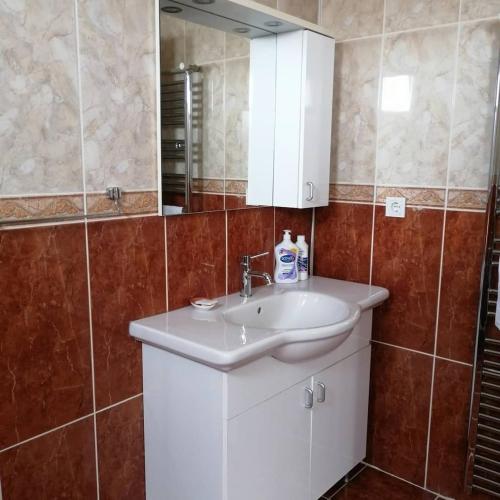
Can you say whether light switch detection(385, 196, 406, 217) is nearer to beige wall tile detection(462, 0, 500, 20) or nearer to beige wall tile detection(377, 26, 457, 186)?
beige wall tile detection(377, 26, 457, 186)

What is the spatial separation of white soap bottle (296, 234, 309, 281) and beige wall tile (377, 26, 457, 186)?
1.38ft

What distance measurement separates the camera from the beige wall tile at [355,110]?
6.81 feet

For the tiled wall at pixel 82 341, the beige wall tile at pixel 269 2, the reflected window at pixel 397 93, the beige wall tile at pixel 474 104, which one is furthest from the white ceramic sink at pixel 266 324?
the beige wall tile at pixel 269 2

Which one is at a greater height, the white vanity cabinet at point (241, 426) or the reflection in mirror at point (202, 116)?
the reflection in mirror at point (202, 116)

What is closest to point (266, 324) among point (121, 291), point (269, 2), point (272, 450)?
point (272, 450)

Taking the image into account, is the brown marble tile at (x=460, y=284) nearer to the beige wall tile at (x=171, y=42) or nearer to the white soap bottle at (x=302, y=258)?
the white soap bottle at (x=302, y=258)

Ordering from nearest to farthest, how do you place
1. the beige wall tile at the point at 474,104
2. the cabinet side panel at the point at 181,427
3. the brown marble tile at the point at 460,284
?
the cabinet side panel at the point at 181,427
the beige wall tile at the point at 474,104
the brown marble tile at the point at 460,284

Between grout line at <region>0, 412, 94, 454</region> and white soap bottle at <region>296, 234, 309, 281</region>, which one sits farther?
white soap bottle at <region>296, 234, 309, 281</region>

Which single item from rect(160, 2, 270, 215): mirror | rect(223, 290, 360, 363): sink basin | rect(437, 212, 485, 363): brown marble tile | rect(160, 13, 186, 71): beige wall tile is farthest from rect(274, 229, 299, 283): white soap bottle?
rect(160, 13, 186, 71): beige wall tile

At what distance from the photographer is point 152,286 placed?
167 cm

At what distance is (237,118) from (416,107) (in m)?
0.68

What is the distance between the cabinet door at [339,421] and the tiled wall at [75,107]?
92 centimetres

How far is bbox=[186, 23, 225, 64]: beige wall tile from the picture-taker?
66.5 inches

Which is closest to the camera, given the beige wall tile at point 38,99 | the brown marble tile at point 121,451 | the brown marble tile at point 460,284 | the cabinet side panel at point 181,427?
the beige wall tile at point 38,99
